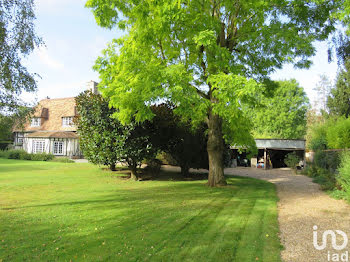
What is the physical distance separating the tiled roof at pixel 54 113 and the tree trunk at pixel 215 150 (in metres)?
27.6

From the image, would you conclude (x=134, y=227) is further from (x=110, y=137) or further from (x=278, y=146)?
(x=278, y=146)

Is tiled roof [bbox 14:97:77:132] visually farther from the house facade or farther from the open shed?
the open shed

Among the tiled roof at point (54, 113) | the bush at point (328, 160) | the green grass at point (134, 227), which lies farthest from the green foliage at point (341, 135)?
the tiled roof at point (54, 113)

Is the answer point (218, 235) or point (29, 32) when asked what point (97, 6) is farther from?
point (218, 235)

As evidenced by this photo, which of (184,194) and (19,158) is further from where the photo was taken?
(19,158)

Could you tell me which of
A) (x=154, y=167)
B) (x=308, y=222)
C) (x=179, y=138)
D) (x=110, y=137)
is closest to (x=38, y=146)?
(x=154, y=167)

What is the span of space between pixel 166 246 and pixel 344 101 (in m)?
34.4

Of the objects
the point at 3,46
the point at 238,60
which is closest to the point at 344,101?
the point at 238,60

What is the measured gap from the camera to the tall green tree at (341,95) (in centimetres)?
3146

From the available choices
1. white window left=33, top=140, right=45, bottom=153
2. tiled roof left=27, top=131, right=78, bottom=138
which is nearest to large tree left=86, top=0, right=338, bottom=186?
tiled roof left=27, top=131, right=78, bottom=138

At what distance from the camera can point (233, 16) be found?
12.3 m

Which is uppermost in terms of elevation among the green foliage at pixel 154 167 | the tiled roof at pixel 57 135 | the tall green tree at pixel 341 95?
the tall green tree at pixel 341 95

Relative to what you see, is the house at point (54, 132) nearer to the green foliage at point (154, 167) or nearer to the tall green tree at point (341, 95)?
the green foliage at point (154, 167)

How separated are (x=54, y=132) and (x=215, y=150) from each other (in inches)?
1116
